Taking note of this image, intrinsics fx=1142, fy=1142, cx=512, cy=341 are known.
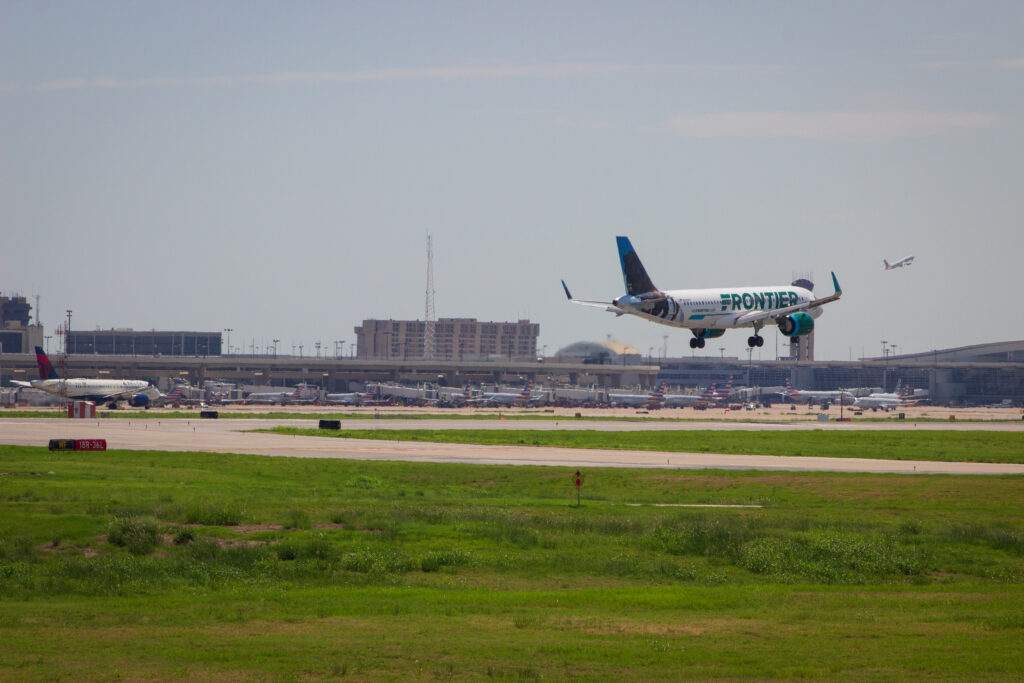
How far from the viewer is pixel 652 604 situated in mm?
28078

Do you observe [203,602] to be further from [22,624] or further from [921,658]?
[921,658]

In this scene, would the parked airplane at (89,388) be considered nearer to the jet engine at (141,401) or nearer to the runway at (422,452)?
the jet engine at (141,401)

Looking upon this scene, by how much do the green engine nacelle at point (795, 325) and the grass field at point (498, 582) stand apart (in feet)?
133

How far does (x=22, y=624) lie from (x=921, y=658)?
18.6 meters

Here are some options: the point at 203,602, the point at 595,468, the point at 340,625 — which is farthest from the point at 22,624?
the point at 595,468

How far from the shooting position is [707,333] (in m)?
92.9

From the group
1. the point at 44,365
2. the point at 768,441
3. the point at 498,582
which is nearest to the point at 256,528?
the point at 498,582

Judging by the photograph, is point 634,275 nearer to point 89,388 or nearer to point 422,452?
point 422,452

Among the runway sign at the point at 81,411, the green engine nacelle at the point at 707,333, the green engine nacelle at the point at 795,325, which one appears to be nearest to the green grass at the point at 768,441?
the green engine nacelle at the point at 707,333

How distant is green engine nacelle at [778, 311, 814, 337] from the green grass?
361 inches

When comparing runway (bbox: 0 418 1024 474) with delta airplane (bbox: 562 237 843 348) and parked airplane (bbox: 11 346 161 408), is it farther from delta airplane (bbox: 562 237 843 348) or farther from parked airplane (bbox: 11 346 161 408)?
parked airplane (bbox: 11 346 161 408)

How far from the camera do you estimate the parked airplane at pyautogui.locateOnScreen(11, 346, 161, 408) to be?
573 feet

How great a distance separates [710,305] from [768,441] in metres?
14.9

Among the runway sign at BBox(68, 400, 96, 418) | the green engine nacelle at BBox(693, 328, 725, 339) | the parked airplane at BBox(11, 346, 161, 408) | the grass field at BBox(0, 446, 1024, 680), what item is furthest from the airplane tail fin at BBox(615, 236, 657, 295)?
the parked airplane at BBox(11, 346, 161, 408)
